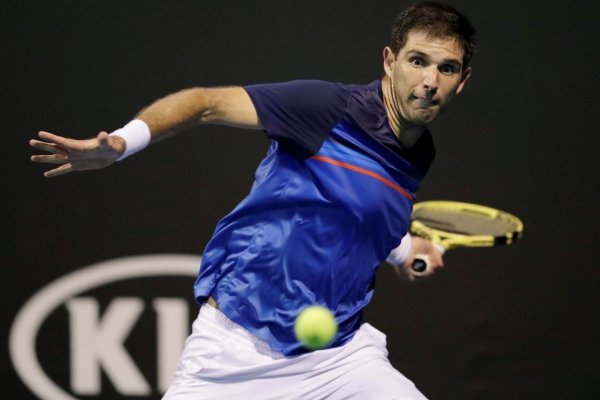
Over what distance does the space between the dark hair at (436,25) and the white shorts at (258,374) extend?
3.54 feet

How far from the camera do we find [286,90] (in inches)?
132

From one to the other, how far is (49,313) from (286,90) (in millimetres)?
2150

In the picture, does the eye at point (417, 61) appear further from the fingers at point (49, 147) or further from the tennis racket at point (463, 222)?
the fingers at point (49, 147)

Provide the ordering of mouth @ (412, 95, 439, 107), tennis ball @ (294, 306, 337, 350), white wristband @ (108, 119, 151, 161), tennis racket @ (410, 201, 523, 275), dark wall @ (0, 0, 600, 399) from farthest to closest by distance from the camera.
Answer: dark wall @ (0, 0, 600, 399), tennis racket @ (410, 201, 523, 275), mouth @ (412, 95, 439, 107), tennis ball @ (294, 306, 337, 350), white wristband @ (108, 119, 151, 161)

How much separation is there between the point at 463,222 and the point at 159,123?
5.42ft

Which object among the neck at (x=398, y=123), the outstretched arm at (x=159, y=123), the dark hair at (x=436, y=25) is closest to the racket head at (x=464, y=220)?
the neck at (x=398, y=123)

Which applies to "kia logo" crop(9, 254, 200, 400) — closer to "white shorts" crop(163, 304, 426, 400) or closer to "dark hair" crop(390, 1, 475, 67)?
"white shorts" crop(163, 304, 426, 400)

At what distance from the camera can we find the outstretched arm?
2.77 meters

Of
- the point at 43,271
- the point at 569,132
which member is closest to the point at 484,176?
the point at 569,132

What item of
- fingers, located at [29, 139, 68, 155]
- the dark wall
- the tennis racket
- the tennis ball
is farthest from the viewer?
the dark wall

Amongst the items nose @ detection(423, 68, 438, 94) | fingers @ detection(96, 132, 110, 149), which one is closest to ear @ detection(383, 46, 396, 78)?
nose @ detection(423, 68, 438, 94)

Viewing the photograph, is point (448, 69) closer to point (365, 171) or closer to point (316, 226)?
point (365, 171)

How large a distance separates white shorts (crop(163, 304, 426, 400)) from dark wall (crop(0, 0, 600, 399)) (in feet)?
4.87

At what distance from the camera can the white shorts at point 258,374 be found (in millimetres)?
3443
